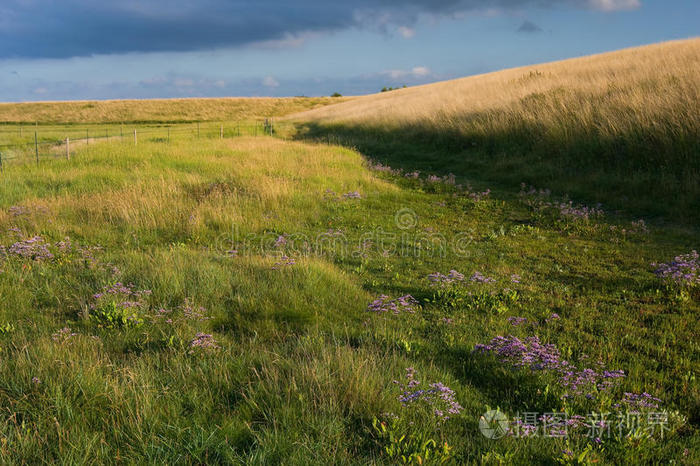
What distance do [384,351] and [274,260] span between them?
315 cm

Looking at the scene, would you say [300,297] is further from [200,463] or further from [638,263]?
[638,263]

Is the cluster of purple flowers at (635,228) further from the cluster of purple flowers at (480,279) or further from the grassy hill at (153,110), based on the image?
the grassy hill at (153,110)

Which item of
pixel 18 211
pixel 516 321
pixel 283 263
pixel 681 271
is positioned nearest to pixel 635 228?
pixel 681 271

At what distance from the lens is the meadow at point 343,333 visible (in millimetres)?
3238

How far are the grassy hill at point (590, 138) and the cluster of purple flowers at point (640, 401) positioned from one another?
7893 mm

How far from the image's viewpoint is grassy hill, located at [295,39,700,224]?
37.3 feet

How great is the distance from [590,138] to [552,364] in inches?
487

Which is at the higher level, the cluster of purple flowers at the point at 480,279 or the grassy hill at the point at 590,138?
the grassy hill at the point at 590,138

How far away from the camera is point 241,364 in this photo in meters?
4.14

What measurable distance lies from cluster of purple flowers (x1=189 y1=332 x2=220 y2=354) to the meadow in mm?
23

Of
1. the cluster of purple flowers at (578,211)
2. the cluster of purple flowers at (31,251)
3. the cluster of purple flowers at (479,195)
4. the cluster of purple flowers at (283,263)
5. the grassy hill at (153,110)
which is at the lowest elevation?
the cluster of purple flowers at (283,263)

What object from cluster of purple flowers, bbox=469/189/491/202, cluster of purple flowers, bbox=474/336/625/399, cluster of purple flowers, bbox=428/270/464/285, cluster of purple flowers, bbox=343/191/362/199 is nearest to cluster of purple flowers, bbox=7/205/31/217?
cluster of purple flowers, bbox=343/191/362/199

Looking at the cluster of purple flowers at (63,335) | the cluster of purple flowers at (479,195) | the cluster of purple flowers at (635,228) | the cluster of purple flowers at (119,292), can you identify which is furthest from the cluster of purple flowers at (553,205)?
the cluster of purple flowers at (63,335)

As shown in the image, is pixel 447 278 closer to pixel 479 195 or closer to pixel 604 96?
pixel 479 195
